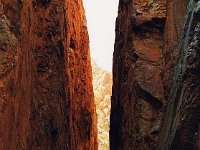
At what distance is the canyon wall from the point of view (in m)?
6.78

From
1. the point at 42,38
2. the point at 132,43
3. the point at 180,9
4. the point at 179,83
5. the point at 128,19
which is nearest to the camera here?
the point at 179,83

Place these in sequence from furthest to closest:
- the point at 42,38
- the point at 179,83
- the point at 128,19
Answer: the point at 42,38 < the point at 128,19 < the point at 179,83

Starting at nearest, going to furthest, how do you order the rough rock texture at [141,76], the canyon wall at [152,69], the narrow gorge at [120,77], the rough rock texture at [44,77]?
1. the narrow gorge at [120,77]
2. the rough rock texture at [44,77]
3. the canyon wall at [152,69]
4. the rough rock texture at [141,76]

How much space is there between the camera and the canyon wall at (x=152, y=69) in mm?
6777

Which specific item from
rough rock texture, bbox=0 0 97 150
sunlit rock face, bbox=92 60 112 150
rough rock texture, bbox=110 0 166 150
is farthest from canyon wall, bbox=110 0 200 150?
sunlit rock face, bbox=92 60 112 150

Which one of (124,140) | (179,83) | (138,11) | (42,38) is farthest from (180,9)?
(42,38)

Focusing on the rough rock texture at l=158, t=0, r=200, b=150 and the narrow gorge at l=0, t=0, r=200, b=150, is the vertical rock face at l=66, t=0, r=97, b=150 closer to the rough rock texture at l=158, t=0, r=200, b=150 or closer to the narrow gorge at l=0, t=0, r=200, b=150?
the narrow gorge at l=0, t=0, r=200, b=150

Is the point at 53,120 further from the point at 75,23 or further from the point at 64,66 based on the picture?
the point at 75,23

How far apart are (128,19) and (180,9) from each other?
2.06 meters

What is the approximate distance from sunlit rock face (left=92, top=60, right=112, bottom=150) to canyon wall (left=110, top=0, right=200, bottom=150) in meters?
25.9

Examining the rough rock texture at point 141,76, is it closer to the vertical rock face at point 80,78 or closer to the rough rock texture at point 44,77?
the rough rock texture at point 44,77

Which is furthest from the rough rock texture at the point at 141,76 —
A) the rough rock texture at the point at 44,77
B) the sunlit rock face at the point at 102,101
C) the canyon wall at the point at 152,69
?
the sunlit rock face at the point at 102,101

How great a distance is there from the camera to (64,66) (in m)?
12.1

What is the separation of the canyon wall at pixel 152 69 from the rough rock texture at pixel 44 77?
2.00 metres
